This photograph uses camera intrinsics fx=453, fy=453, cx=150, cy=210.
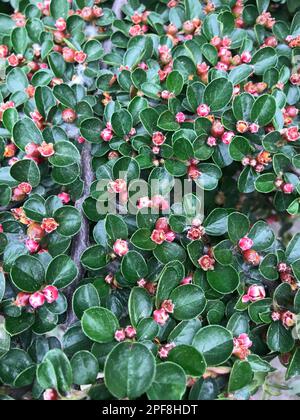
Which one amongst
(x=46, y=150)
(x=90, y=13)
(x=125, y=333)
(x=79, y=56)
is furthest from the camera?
(x=90, y=13)

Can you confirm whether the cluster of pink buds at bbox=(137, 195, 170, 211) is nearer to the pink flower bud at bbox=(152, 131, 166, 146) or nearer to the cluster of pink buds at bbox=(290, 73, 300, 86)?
the pink flower bud at bbox=(152, 131, 166, 146)

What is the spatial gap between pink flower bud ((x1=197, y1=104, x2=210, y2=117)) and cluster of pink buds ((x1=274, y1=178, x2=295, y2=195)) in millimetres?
274

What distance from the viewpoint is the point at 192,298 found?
1.06 meters

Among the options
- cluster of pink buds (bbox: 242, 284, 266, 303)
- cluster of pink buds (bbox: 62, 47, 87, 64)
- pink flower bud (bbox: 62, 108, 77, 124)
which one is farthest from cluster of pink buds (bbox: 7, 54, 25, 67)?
cluster of pink buds (bbox: 242, 284, 266, 303)

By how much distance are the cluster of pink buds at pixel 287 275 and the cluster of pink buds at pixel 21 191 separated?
2.24 feet

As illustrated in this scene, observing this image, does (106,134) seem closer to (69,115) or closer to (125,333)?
(69,115)

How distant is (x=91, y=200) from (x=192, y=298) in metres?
0.36

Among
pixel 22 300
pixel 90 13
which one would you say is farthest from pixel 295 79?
pixel 22 300

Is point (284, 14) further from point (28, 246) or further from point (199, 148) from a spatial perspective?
point (28, 246)

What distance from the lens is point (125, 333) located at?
99 cm

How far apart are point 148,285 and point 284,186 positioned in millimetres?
467

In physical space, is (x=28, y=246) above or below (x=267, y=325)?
above
